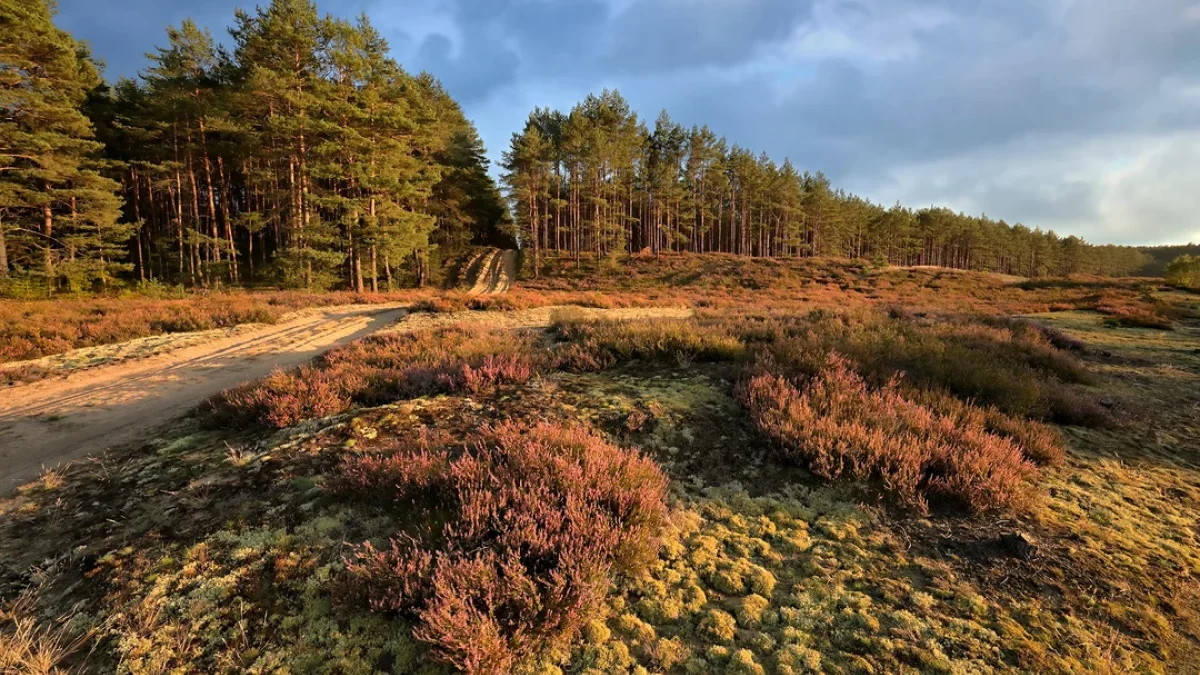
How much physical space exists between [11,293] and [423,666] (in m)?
33.8

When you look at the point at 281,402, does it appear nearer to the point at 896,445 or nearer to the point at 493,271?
the point at 896,445

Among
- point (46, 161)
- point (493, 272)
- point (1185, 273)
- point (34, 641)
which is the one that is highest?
point (46, 161)

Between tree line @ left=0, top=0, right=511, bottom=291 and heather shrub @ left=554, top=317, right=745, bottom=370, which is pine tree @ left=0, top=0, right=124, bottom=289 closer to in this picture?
tree line @ left=0, top=0, right=511, bottom=291

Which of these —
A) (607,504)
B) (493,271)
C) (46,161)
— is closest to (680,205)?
(493,271)

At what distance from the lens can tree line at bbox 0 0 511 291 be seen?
2419cm

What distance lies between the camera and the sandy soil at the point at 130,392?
18.2ft

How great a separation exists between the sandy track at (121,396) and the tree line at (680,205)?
36.2 m

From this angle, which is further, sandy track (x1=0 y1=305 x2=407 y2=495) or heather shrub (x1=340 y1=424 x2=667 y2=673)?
sandy track (x1=0 y1=305 x2=407 y2=495)

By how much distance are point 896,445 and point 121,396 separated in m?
11.5

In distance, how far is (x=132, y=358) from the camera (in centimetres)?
1041

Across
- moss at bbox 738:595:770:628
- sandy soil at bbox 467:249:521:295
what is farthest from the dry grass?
sandy soil at bbox 467:249:521:295

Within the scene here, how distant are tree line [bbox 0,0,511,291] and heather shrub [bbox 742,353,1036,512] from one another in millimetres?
29235

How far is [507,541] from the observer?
2.46 meters

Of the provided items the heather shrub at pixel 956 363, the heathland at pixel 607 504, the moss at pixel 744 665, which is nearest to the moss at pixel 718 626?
the heathland at pixel 607 504
